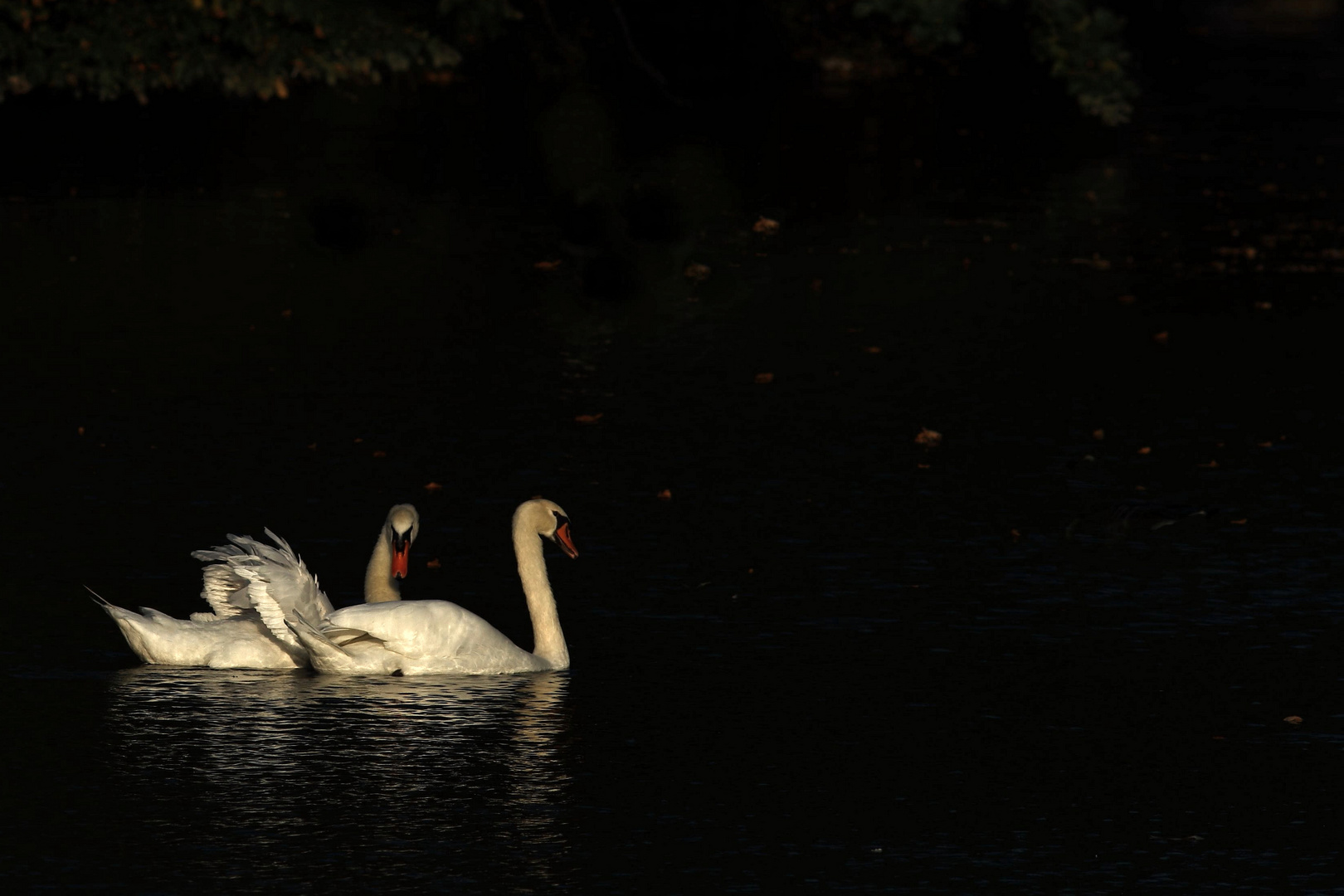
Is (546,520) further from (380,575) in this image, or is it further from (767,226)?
(767,226)

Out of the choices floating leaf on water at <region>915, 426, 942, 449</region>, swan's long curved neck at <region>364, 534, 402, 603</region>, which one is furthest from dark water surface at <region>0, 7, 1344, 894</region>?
swan's long curved neck at <region>364, 534, 402, 603</region>

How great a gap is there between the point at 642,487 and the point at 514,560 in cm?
164

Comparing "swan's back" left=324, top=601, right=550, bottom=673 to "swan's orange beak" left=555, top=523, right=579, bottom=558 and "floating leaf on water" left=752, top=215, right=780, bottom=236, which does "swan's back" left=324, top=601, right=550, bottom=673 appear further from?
"floating leaf on water" left=752, top=215, right=780, bottom=236

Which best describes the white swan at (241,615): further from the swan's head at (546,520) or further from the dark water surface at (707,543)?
the swan's head at (546,520)

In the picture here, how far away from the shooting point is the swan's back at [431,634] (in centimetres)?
941

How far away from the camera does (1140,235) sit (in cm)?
→ 2344

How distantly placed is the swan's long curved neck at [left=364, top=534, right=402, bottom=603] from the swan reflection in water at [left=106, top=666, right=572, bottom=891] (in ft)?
1.69

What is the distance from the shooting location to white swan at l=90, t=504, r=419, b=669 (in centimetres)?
938

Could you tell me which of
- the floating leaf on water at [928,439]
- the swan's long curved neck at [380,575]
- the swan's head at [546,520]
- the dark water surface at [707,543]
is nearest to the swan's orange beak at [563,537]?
the swan's head at [546,520]

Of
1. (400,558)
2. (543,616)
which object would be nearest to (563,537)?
(543,616)

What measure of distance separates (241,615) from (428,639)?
2.87 ft

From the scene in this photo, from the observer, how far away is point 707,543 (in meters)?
11.9

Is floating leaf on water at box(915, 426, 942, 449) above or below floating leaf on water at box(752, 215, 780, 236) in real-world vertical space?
below

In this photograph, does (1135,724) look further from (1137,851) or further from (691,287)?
(691,287)
